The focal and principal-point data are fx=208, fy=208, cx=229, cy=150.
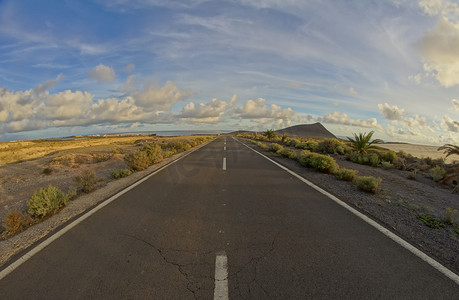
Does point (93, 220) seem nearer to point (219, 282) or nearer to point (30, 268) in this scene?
point (30, 268)

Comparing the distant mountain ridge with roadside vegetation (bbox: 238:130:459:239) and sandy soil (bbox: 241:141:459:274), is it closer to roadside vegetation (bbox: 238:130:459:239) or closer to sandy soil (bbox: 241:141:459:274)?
roadside vegetation (bbox: 238:130:459:239)

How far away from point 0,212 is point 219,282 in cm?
676

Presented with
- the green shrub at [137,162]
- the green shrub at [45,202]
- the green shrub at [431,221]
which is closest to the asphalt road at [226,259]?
the green shrub at [45,202]

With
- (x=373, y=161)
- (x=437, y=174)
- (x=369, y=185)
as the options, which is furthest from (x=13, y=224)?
(x=373, y=161)

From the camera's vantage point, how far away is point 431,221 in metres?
4.14

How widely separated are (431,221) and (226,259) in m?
4.25

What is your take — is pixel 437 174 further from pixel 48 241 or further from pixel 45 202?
pixel 45 202

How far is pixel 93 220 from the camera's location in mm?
4367

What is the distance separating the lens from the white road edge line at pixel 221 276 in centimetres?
229

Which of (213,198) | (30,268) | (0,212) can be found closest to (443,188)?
(213,198)

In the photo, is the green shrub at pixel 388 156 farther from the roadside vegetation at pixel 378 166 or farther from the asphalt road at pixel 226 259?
the asphalt road at pixel 226 259

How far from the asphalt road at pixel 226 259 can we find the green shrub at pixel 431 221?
130 cm

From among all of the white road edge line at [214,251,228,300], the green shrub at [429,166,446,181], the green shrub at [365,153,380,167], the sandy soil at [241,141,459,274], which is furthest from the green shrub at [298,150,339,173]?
the white road edge line at [214,251,228,300]

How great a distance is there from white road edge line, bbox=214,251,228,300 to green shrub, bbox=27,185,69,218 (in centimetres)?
445
